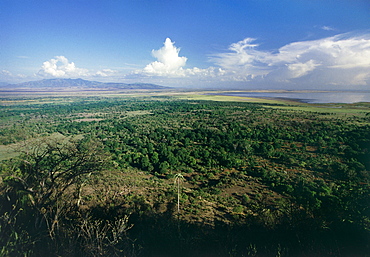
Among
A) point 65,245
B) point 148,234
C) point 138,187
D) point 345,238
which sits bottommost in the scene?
point 138,187

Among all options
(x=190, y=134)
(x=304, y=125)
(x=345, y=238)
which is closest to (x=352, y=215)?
(x=345, y=238)

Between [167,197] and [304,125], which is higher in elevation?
[304,125]

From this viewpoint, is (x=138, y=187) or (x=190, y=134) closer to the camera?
(x=138, y=187)

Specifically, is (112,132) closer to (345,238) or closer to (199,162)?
(199,162)

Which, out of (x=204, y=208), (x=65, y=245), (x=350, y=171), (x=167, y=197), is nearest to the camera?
(x=65, y=245)

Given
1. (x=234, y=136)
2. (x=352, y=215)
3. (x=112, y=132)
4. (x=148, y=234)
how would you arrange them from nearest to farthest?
(x=148, y=234)
(x=352, y=215)
(x=234, y=136)
(x=112, y=132)

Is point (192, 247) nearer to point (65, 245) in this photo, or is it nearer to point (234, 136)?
point (65, 245)
